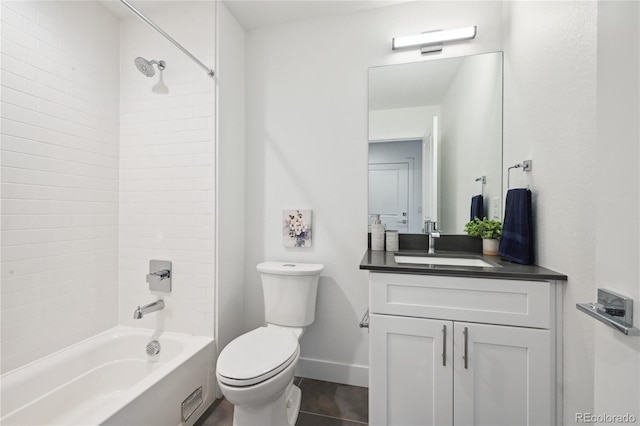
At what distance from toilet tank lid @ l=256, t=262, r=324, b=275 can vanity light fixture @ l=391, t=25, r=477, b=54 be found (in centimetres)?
153

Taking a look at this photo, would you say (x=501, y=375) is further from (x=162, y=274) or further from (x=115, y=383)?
(x=115, y=383)

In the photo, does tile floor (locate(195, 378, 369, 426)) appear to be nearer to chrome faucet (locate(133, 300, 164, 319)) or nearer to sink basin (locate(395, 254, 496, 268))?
chrome faucet (locate(133, 300, 164, 319))

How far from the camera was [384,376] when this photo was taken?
133 cm

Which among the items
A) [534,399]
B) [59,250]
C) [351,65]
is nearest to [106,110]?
[59,250]

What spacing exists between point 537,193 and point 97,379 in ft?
8.61

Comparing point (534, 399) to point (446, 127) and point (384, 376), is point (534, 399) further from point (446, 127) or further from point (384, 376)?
point (446, 127)

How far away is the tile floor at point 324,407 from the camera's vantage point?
158 centimetres

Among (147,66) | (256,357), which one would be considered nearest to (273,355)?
(256,357)

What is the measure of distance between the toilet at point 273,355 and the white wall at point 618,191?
43.4 inches

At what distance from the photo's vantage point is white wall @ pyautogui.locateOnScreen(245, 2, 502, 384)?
6.31ft

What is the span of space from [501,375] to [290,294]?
1.15 metres

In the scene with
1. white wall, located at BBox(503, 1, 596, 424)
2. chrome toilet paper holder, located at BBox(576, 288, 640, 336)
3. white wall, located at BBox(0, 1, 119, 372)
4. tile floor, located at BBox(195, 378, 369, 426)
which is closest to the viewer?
chrome toilet paper holder, located at BBox(576, 288, 640, 336)

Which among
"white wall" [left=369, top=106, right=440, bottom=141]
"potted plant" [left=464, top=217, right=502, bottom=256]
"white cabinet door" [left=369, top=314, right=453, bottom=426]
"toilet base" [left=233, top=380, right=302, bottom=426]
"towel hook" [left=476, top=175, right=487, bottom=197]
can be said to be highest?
"white wall" [left=369, top=106, right=440, bottom=141]

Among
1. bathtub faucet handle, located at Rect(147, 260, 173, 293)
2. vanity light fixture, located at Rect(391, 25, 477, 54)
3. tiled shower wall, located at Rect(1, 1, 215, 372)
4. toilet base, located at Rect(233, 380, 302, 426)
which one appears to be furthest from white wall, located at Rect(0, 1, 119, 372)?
vanity light fixture, located at Rect(391, 25, 477, 54)
